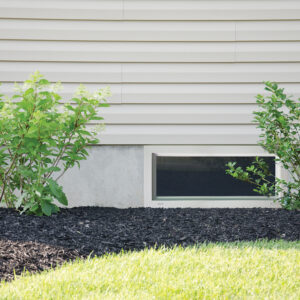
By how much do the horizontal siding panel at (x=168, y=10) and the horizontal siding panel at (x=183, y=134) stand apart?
1.26 meters

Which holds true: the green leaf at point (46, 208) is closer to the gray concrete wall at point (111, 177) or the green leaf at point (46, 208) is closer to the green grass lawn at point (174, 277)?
the gray concrete wall at point (111, 177)

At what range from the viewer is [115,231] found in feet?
11.9

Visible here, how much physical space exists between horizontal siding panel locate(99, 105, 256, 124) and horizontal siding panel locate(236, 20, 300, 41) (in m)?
0.81

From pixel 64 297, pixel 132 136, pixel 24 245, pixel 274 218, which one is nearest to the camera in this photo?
pixel 64 297

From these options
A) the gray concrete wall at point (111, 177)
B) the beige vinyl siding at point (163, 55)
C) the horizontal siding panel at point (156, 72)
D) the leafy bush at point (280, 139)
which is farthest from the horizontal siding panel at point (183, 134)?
the horizontal siding panel at point (156, 72)

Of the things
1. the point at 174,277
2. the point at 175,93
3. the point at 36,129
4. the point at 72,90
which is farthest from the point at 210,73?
the point at 174,277

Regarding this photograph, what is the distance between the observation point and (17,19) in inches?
196

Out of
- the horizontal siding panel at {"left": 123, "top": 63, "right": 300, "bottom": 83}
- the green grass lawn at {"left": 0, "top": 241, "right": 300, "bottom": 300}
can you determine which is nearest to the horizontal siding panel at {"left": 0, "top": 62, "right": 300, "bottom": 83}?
the horizontal siding panel at {"left": 123, "top": 63, "right": 300, "bottom": 83}

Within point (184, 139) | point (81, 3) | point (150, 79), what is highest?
point (81, 3)

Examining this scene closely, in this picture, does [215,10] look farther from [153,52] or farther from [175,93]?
[175,93]

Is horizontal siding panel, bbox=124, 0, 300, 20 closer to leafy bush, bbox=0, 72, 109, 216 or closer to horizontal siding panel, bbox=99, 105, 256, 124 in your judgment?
horizontal siding panel, bbox=99, 105, 256, 124

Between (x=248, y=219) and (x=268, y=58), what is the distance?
1.95 meters

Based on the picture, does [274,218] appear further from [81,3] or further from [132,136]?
[81,3]

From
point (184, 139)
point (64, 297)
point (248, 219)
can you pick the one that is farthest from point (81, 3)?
point (64, 297)
